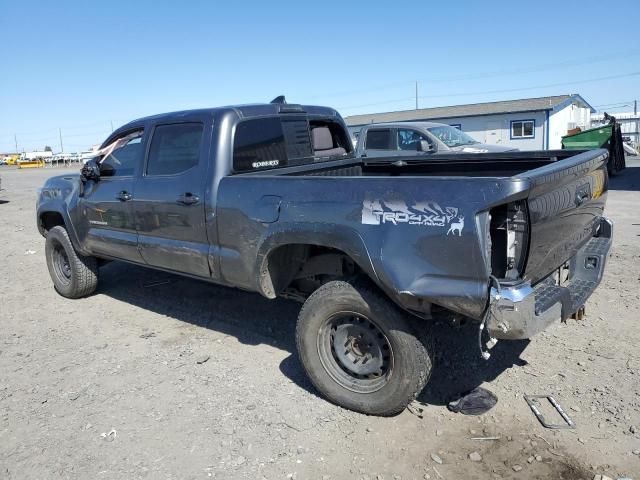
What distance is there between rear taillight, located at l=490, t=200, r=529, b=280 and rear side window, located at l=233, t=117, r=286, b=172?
6.98 ft

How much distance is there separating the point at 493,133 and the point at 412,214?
2835 cm

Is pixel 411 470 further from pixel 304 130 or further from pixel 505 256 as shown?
pixel 304 130

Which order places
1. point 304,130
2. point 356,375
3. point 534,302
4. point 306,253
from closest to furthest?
point 534,302 → point 356,375 → point 306,253 → point 304,130

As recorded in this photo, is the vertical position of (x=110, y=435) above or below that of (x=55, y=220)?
below

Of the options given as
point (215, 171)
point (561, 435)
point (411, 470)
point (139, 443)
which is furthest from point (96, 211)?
point (561, 435)

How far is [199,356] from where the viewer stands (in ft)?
14.9

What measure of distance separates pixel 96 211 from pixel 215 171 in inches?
74.9

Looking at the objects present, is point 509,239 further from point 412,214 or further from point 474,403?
point 474,403

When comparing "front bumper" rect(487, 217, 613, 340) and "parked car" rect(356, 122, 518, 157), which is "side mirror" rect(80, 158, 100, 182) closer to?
"front bumper" rect(487, 217, 613, 340)

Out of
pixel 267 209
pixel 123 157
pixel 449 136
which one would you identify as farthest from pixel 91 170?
pixel 449 136

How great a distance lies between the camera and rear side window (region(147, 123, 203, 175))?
4.39 metres

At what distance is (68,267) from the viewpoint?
21.0 feet

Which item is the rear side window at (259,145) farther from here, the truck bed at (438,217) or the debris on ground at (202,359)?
the debris on ground at (202,359)

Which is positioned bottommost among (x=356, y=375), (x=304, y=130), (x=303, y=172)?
(x=356, y=375)
